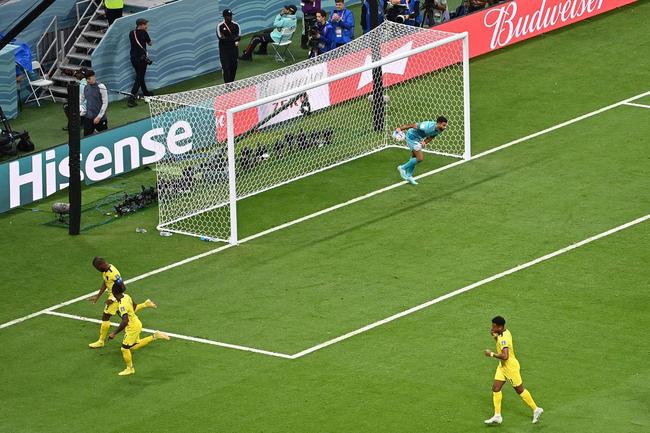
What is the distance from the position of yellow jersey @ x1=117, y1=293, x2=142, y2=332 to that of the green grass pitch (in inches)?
25.4

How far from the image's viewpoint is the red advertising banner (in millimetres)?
45250

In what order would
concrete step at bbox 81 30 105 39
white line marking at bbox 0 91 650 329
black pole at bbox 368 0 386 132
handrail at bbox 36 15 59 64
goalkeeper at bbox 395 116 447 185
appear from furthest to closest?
handrail at bbox 36 15 59 64 → concrete step at bbox 81 30 105 39 → black pole at bbox 368 0 386 132 → goalkeeper at bbox 395 116 447 185 → white line marking at bbox 0 91 650 329

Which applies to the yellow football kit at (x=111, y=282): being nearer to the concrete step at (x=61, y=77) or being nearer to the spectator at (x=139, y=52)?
the spectator at (x=139, y=52)

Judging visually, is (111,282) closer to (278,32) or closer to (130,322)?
(130,322)

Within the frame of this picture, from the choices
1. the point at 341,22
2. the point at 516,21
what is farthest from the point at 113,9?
the point at 516,21

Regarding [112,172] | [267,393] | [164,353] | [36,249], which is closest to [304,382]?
[267,393]

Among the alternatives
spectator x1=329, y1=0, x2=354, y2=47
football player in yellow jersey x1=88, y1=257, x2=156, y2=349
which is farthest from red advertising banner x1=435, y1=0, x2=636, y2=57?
football player in yellow jersey x1=88, y1=257, x2=156, y2=349

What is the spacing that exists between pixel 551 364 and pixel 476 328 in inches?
79.4

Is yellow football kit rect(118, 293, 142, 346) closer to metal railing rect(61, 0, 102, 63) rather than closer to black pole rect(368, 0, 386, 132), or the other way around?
black pole rect(368, 0, 386, 132)

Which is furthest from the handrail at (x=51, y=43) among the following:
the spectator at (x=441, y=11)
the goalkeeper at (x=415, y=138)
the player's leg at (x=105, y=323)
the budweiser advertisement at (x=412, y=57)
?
the player's leg at (x=105, y=323)

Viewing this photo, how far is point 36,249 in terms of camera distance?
1375 inches

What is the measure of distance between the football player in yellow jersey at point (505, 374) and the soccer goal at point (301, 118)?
32.8 ft

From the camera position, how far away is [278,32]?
4641 centimetres

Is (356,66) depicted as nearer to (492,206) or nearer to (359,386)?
(492,206)
